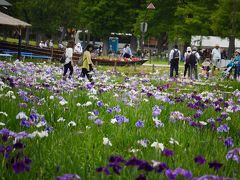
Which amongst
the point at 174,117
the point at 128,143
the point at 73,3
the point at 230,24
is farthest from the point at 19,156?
the point at 73,3

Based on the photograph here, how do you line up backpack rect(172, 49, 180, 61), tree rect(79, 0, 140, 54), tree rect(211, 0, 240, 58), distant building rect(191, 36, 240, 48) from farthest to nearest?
tree rect(79, 0, 140, 54) → distant building rect(191, 36, 240, 48) → tree rect(211, 0, 240, 58) → backpack rect(172, 49, 180, 61)

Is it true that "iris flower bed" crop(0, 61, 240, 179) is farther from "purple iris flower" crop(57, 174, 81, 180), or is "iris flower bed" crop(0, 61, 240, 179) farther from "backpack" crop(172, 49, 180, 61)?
"backpack" crop(172, 49, 180, 61)

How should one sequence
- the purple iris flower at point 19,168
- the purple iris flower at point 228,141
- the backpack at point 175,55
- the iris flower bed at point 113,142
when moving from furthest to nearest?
the backpack at point 175,55 → the purple iris flower at point 228,141 → the iris flower bed at point 113,142 → the purple iris flower at point 19,168

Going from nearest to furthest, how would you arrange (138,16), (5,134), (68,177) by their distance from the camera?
(68,177), (5,134), (138,16)

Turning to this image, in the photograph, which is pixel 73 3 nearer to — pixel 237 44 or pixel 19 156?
pixel 237 44

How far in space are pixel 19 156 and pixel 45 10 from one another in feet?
164

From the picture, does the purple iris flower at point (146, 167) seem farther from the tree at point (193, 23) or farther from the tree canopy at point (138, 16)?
the tree at point (193, 23)

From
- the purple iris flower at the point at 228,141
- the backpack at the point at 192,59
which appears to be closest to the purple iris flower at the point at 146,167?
the purple iris flower at the point at 228,141

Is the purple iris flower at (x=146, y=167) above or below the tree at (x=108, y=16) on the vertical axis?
below

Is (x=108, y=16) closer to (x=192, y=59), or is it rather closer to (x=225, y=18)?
(x=225, y=18)

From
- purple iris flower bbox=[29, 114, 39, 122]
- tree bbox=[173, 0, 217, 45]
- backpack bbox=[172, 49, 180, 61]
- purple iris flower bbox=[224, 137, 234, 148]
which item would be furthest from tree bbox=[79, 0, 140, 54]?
purple iris flower bbox=[224, 137, 234, 148]

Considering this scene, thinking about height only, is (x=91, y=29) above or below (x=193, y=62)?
above

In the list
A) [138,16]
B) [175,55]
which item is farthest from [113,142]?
[138,16]

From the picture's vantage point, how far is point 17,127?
5.07 metres
